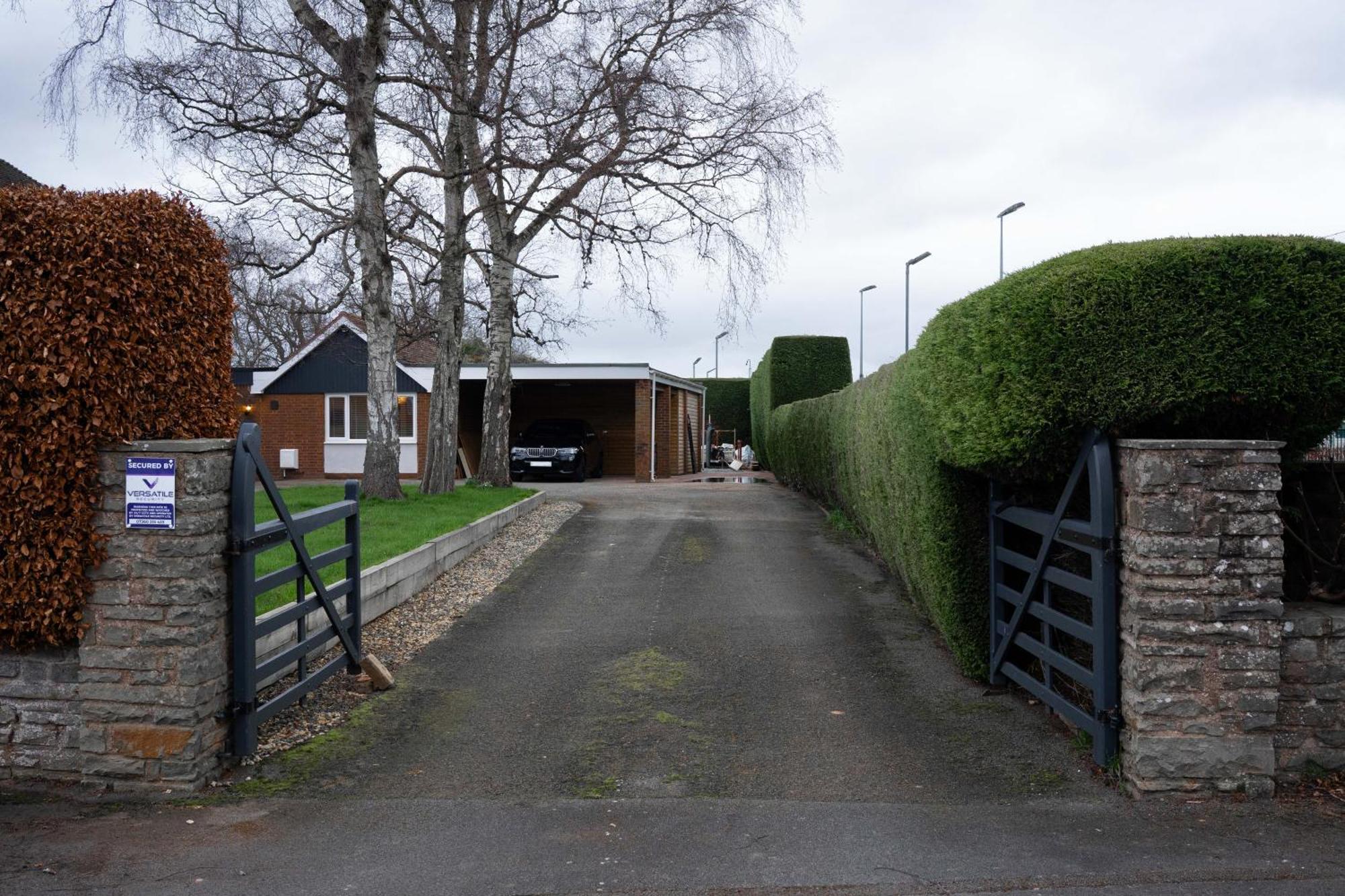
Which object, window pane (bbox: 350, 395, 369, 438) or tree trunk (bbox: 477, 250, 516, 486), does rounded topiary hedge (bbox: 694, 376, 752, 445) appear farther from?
tree trunk (bbox: 477, 250, 516, 486)

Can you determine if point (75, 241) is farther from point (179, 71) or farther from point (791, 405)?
point (791, 405)

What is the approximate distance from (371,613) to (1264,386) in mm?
6613

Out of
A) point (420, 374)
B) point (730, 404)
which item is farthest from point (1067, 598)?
point (730, 404)

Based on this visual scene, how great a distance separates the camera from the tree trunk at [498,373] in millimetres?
19281

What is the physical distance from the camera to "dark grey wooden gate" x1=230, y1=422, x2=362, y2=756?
5.19 m

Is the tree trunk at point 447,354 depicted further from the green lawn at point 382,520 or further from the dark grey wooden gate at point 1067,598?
the dark grey wooden gate at point 1067,598

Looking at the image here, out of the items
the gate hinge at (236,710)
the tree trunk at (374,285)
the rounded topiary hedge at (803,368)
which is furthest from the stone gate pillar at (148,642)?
the rounded topiary hedge at (803,368)

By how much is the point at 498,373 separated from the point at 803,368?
410 inches

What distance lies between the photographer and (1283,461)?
5266mm

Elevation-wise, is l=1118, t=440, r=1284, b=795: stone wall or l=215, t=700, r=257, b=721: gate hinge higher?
l=1118, t=440, r=1284, b=795: stone wall

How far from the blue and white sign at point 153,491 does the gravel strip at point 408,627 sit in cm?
137

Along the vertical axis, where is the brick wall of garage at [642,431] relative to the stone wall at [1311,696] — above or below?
above

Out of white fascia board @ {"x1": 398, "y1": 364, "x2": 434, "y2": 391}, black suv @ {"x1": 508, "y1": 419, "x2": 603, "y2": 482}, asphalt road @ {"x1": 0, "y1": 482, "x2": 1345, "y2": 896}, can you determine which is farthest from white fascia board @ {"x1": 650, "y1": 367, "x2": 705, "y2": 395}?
asphalt road @ {"x1": 0, "y1": 482, "x2": 1345, "y2": 896}

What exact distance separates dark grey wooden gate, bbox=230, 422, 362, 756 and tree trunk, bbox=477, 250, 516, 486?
12.9 metres
